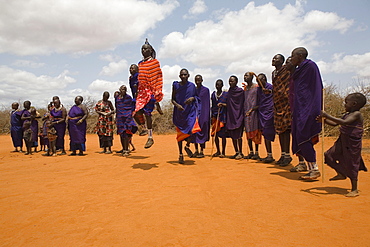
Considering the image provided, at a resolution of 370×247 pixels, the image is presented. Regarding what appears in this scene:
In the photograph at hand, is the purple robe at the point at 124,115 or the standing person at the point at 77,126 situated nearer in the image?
the purple robe at the point at 124,115

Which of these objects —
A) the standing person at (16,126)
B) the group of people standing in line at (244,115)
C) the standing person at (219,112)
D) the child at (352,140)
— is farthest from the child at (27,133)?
the child at (352,140)

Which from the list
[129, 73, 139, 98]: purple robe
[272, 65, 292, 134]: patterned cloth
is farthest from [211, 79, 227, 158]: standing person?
[129, 73, 139, 98]: purple robe

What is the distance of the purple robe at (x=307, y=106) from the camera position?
4863mm

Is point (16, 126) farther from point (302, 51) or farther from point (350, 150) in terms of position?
point (350, 150)

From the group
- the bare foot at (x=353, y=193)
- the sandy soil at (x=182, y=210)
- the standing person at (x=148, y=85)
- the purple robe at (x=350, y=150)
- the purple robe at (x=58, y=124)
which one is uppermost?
the standing person at (x=148, y=85)

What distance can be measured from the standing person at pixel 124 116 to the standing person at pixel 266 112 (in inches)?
172

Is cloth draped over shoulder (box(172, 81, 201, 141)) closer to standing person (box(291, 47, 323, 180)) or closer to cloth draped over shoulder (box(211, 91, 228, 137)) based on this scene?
cloth draped over shoulder (box(211, 91, 228, 137))

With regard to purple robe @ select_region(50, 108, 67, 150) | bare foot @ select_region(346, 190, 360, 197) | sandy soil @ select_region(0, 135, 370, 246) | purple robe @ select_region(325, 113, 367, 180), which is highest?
purple robe @ select_region(50, 108, 67, 150)

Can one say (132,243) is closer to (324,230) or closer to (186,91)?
(324,230)

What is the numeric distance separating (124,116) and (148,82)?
3391mm

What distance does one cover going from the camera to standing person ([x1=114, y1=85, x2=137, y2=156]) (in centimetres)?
915

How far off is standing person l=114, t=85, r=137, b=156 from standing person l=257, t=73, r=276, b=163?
14.3 feet

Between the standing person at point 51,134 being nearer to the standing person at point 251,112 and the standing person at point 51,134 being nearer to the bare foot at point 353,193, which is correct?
the standing person at point 251,112

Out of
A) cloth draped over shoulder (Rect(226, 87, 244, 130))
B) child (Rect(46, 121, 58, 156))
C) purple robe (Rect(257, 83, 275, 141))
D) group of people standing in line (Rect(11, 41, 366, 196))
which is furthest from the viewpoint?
child (Rect(46, 121, 58, 156))
